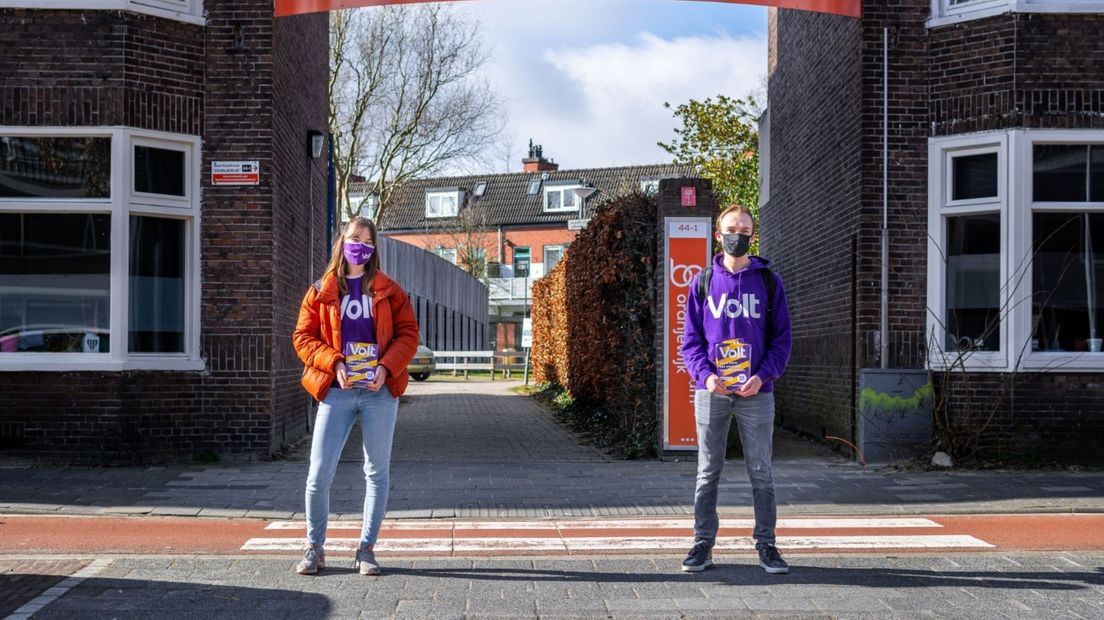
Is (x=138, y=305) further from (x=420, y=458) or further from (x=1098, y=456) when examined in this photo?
(x=1098, y=456)

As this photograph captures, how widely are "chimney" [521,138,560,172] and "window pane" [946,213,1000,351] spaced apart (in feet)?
187

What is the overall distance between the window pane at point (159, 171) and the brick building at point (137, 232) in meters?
0.01

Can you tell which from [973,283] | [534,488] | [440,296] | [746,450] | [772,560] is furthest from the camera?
[440,296]

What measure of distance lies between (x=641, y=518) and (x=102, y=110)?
248 inches

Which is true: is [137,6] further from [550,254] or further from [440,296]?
[550,254]

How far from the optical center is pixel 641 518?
860 cm

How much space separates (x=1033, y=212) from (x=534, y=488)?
17.8 ft

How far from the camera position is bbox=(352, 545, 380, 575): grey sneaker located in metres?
6.40

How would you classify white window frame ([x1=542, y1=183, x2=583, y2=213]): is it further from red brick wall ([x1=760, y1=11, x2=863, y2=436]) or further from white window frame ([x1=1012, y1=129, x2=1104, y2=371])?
white window frame ([x1=1012, y1=129, x2=1104, y2=371])

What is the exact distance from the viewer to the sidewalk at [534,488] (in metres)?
8.82

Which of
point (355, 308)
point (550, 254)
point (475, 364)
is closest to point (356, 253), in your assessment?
point (355, 308)

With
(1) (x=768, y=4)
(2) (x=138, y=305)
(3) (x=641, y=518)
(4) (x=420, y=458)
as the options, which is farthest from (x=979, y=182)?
(2) (x=138, y=305)

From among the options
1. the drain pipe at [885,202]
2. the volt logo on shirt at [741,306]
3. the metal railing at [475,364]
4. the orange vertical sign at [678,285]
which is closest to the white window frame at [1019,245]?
the drain pipe at [885,202]

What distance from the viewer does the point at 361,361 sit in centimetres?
637
